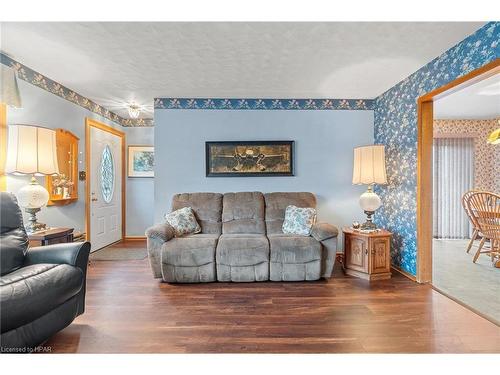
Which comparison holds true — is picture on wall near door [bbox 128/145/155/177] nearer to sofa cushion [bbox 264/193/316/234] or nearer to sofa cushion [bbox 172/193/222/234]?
sofa cushion [bbox 172/193/222/234]

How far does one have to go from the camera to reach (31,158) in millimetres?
2549

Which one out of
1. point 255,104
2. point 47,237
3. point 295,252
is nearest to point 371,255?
point 295,252

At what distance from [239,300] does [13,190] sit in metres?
2.56

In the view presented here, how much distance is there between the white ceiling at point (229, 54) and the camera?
2.24 metres

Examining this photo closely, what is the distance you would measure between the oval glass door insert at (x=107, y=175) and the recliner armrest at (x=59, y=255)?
9.11ft

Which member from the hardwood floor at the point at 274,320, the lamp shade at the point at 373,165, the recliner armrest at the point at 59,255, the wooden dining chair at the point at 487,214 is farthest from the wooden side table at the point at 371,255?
the recliner armrest at the point at 59,255

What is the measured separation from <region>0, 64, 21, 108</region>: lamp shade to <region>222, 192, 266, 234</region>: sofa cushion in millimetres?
2465

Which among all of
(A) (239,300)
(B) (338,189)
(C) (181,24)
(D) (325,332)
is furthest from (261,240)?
(C) (181,24)

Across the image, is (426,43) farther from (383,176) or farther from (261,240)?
(261,240)

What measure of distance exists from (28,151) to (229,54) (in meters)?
2.09

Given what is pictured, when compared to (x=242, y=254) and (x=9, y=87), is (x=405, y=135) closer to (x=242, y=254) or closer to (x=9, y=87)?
(x=242, y=254)

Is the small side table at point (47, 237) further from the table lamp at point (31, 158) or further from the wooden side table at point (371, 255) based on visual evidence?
the wooden side table at point (371, 255)

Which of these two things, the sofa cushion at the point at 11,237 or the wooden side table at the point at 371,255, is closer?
the sofa cushion at the point at 11,237

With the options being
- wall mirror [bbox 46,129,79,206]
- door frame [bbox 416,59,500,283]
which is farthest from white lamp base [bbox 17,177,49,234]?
door frame [bbox 416,59,500,283]
